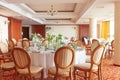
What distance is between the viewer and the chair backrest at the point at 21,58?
3.75 meters

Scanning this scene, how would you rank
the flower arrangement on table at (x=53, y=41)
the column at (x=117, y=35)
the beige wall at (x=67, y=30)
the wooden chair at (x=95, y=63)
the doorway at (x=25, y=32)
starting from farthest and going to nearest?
the doorway at (x=25, y=32) → the beige wall at (x=67, y=30) → the column at (x=117, y=35) → the flower arrangement on table at (x=53, y=41) → the wooden chair at (x=95, y=63)

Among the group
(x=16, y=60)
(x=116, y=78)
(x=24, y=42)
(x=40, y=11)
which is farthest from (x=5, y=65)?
(x=40, y=11)

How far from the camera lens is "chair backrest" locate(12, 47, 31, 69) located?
375 centimetres

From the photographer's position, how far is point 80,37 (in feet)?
75.7

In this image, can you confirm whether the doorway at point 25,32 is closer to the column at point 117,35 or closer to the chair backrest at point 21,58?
the column at point 117,35

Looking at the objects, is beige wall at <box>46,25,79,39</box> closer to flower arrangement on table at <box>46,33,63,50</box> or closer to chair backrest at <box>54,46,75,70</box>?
flower arrangement on table at <box>46,33,63,50</box>

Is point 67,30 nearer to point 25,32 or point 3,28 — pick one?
point 25,32

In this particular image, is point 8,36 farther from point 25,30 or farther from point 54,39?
point 25,30

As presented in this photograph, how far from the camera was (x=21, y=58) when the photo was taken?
12.5ft

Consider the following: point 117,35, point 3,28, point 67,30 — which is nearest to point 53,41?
point 117,35

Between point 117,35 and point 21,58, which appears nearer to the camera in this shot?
point 21,58

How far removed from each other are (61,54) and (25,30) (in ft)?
69.0

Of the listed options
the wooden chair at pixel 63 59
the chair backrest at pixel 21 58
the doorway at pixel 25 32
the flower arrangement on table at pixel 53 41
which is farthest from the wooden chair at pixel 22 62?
the doorway at pixel 25 32

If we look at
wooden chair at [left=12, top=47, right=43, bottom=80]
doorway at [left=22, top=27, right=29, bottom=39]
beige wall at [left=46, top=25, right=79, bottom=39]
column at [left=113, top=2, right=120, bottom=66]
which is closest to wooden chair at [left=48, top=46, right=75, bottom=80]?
wooden chair at [left=12, top=47, right=43, bottom=80]
